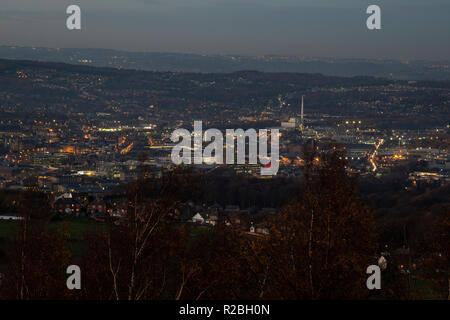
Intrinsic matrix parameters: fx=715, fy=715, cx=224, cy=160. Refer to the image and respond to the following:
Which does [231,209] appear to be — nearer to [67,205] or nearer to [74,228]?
[67,205]

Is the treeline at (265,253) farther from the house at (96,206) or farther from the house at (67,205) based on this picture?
the house at (67,205)

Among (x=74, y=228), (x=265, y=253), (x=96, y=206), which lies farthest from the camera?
(x=96, y=206)

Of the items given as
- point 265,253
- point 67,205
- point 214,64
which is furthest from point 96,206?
point 214,64

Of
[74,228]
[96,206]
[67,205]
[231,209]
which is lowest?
[231,209]

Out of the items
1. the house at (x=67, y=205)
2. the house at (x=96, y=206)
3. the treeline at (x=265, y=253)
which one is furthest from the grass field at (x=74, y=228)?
the treeline at (x=265, y=253)

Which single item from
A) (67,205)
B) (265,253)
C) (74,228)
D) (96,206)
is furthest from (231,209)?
(265,253)

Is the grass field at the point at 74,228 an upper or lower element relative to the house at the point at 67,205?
upper

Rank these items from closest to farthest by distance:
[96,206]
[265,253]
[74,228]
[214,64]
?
[265,253] < [74,228] < [96,206] < [214,64]

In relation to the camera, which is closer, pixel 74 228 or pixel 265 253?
pixel 265 253

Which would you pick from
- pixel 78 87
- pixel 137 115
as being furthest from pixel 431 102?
pixel 78 87

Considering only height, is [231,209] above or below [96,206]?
below

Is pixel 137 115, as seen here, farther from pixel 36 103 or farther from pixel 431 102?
pixel 431 102
